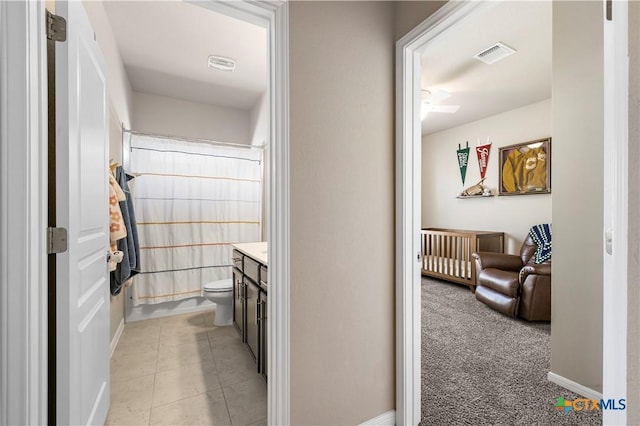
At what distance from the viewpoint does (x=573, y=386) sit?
72.3 inches

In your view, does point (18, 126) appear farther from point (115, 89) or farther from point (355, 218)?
point (115, 89)

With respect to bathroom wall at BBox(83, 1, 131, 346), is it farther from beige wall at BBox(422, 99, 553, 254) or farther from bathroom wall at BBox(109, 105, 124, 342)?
beige wall at BBox(422, 99, 553, 254)

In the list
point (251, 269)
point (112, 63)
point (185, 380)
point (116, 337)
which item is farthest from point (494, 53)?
point (116, 337)

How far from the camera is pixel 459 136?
200 inches

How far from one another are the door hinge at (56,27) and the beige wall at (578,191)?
2.64 metres

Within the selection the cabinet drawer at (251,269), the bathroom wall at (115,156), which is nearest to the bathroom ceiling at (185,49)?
the bathroom wall at (115,156)

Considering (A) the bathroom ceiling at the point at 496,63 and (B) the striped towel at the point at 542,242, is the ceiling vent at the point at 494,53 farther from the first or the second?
(B) the striped towel at the point at 542,242

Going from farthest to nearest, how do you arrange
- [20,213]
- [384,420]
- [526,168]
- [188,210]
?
[526,168] → [188,210] → [384,420] → [20,213]

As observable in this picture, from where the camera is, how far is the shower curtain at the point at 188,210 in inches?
123

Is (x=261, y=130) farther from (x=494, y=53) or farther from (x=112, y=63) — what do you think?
(x=494, y=53)

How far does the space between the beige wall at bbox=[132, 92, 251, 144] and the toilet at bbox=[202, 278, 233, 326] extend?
207cm

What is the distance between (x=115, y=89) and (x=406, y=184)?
254cm

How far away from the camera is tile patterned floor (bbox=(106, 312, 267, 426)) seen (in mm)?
1638

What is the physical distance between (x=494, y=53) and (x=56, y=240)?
3.42m
